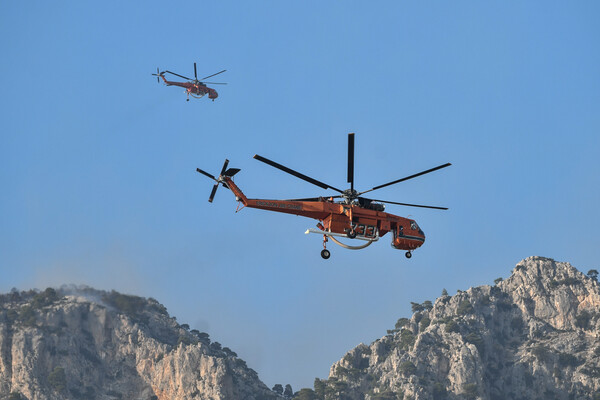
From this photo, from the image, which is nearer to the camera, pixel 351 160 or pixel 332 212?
pixel 351 160

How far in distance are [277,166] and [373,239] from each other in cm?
1537

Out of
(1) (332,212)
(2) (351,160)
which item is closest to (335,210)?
(1) (332,212)

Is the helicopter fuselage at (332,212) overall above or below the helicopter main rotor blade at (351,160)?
below

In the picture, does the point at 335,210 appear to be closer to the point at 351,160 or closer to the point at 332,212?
the point at 332,212

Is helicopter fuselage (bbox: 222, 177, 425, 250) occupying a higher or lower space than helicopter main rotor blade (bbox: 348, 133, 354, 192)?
lower

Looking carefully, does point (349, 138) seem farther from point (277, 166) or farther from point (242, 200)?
point (242, 200)

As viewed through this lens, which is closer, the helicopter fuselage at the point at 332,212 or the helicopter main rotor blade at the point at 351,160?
the helicopter main rotor blade at the point at 351,160

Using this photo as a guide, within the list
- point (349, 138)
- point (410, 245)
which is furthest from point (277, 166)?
point (410, 245)

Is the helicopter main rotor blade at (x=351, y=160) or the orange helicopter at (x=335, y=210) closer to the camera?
the helicopter main rotor blade at (x=351, y=160)

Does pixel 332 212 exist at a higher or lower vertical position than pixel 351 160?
lower

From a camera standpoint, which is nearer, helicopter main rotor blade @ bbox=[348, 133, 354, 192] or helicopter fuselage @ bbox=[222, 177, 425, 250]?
helicopter main rotor blade @ bbox=[348, 133, 354, 192]

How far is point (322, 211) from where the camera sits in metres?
90.7

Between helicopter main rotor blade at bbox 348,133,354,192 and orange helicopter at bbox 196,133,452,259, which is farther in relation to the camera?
orange helicopter at bbox 196,133,452,259

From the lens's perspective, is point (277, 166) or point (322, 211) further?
point (322, 211)
